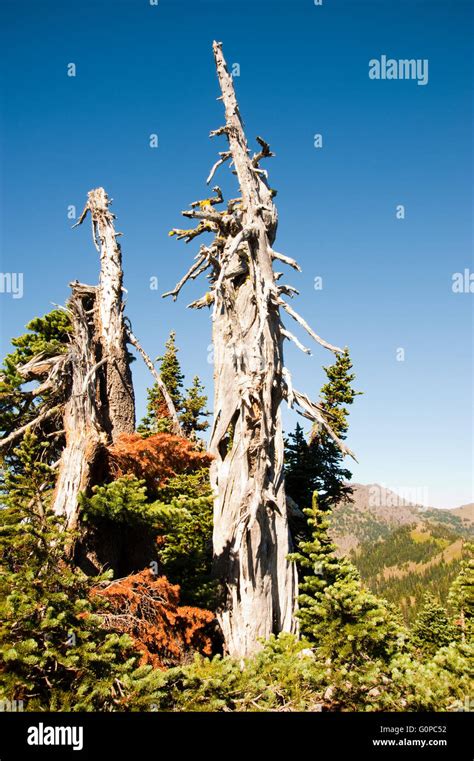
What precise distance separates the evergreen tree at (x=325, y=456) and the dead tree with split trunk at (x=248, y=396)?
6.16 metres

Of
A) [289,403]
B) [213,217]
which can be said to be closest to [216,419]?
[289,403]

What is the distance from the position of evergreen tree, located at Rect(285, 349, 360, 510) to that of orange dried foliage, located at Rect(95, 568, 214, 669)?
36.1 feet

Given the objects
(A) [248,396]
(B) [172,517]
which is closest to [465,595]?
(A) [248,396]

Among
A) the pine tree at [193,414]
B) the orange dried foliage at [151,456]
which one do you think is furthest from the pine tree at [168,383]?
the orange dried foliage at [151,456]

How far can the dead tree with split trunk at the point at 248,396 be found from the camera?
1312cm

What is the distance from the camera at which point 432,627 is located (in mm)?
24312

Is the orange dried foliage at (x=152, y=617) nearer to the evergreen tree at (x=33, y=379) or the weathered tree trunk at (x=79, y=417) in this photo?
the weathered tree trunk at (x=79, y=417)

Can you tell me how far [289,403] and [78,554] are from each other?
23.5ft

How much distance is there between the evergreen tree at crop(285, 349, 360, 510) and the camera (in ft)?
70.6

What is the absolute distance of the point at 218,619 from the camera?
13102mm

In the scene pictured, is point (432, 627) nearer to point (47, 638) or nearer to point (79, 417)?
point (79, 417)

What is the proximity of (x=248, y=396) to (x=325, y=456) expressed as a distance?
32.9 ft

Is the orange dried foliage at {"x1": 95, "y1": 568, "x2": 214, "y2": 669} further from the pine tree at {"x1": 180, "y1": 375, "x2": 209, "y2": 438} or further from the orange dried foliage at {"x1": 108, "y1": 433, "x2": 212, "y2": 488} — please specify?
the pine tree at {"x1": 180, "y1": 375, "x2": 209, "y2": 438}
